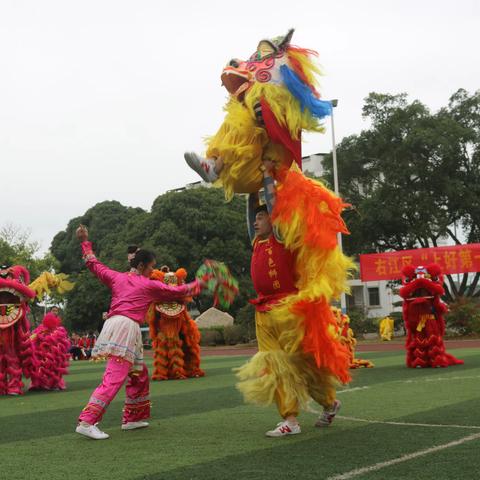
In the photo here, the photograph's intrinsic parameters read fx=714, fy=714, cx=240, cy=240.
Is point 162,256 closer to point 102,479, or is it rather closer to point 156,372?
point 156,372

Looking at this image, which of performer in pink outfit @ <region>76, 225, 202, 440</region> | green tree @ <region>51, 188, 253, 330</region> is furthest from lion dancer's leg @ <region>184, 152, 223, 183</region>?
Result: green tree @ <region>51, 188, 253, 330</region>

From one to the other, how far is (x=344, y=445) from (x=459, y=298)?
22491mm

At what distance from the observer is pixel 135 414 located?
651cm

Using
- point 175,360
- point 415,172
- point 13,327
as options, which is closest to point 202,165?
point 13,327

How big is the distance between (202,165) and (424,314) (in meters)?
7.57

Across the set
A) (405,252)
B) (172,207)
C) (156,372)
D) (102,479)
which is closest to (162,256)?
(172,207)

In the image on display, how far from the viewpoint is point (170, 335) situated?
12.9 m

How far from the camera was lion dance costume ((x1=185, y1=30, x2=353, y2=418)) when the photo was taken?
5.52 metres

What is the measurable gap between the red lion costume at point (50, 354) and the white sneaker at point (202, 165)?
6.72 meters

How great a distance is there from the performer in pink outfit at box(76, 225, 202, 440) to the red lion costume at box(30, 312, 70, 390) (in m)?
5.31

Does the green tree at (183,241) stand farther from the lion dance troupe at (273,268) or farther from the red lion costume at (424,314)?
the lion dance troupe at (273,268)

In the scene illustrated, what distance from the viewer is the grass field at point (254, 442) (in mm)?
4289

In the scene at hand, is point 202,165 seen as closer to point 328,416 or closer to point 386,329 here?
point 328,416

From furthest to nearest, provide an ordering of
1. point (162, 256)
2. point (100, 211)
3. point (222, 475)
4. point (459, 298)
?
point (100, 211) → point (162, 256) → point (459, 298) → point (222, 475)
